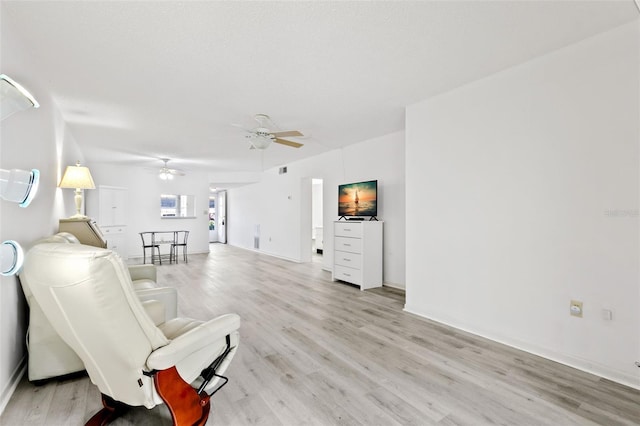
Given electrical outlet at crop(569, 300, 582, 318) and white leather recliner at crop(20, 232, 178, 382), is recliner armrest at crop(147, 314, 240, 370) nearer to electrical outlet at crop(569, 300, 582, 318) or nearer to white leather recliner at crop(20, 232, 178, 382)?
white leather recliner at crop(20, 232, 178, 382)

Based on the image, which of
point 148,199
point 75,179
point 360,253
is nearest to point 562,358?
point 360,253

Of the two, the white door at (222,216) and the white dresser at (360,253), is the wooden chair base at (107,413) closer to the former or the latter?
the white dresser at (360,253)

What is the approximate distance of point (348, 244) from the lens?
5.00m

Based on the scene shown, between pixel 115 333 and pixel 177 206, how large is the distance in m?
8.85

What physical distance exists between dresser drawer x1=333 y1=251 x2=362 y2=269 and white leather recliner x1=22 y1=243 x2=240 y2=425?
3.45 metres

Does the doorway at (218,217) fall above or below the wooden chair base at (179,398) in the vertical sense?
above

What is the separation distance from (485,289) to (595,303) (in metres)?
0.82

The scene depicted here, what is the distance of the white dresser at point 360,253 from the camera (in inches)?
187

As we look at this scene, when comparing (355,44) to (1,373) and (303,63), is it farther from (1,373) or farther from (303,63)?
(1,373)

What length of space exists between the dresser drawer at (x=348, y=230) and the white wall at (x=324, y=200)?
563 mm

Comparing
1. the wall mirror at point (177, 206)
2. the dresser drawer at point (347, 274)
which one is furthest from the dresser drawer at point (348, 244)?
the wall mirror at point (177, 206)

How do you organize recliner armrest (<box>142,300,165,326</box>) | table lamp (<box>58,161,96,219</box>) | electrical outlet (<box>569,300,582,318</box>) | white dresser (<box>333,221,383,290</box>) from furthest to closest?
1. white dresser (<box>333,221,383,290</box>)
2. table lamp (<box>58,161,96,219</box>)
3. electrical outlet (<box>569,300,582,318</box>)
4. recliner armrest (<box>142,300,165,326</box>)

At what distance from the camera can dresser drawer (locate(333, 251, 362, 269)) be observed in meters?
4.82

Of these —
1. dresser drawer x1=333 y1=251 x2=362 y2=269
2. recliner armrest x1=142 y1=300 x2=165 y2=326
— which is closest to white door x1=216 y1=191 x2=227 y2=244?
dresser drawer x1=333 y1=251 x2=362 y2=269
